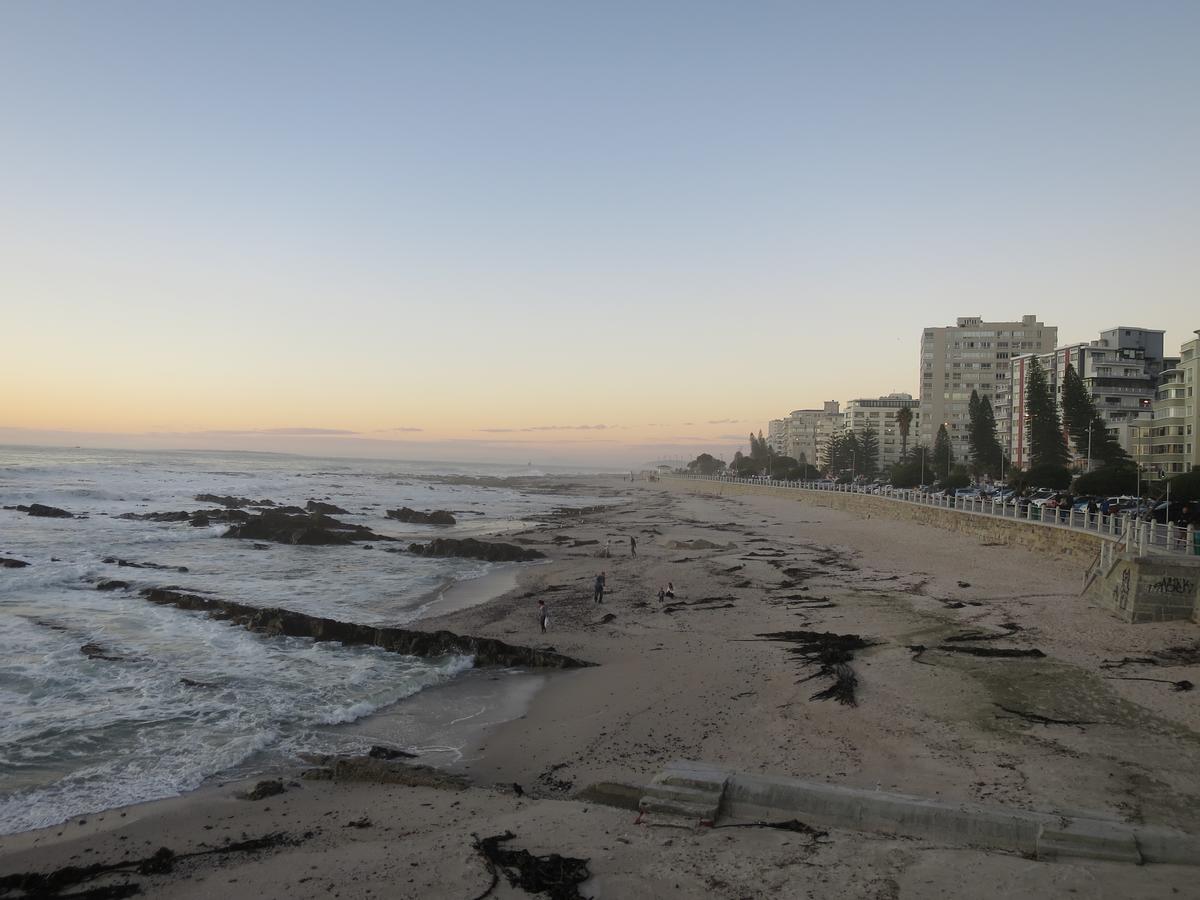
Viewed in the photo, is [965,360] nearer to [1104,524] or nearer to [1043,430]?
[1043,430]

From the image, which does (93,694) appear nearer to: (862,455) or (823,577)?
(823,577)

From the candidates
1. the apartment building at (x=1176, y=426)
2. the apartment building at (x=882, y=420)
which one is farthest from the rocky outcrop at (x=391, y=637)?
the apartment building at (x=882, y=420)

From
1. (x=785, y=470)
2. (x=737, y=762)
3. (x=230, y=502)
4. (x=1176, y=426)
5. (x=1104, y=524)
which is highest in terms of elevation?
(x=1176, y=426)

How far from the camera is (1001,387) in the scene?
98125mm

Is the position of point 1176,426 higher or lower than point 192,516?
higher

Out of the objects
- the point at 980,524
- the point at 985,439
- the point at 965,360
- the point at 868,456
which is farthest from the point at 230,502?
the point at 965,360

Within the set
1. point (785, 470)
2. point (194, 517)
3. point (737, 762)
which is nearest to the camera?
point (737, 762)

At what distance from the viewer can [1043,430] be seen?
66.9 m

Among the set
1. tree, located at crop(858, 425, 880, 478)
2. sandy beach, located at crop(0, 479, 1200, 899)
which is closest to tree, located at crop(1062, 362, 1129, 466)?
tree, located at crop(858, 425, 880, 478)

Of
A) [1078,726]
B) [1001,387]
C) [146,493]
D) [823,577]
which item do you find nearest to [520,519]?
[823,577]

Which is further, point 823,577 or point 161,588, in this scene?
point 823,577

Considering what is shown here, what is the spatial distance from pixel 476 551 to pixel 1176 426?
6355 centimetres

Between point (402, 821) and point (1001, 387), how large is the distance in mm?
107979

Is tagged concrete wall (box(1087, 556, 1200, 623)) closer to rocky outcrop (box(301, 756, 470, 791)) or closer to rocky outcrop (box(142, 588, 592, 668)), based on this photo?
rocky outcrop (box(142, 588, 592, 668))
